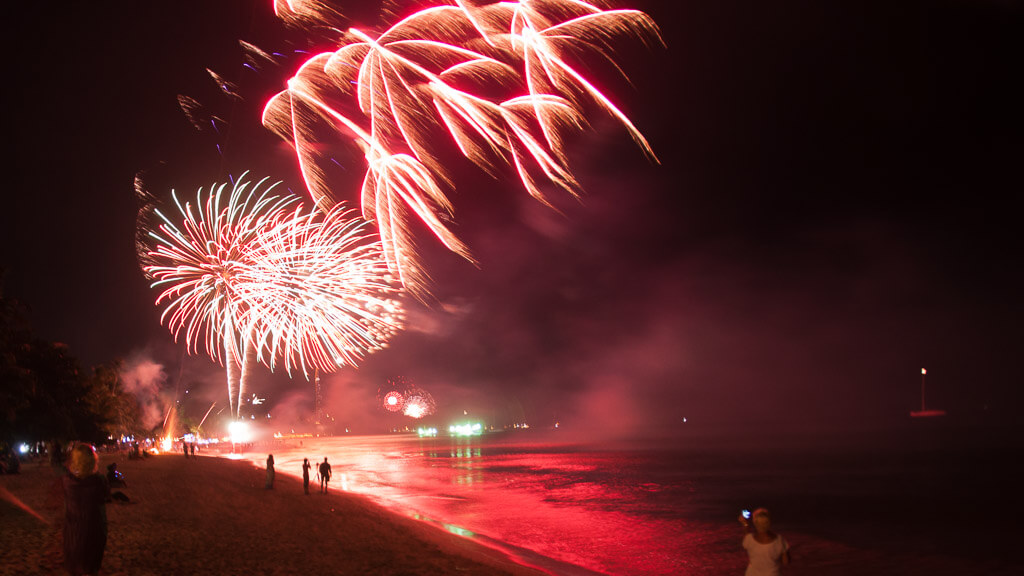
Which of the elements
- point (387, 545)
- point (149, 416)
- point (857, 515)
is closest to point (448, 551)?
point (387, 545)

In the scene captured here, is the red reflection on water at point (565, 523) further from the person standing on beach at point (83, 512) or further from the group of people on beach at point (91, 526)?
the person standing on beach at point (83, 512)

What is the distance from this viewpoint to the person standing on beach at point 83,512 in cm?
704

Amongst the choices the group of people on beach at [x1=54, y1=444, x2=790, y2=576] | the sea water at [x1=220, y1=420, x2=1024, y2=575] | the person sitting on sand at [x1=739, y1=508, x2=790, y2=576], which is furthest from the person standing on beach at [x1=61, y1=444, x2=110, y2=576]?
the sea water at [x1=220, y1=420, x2=1024, y2=575]

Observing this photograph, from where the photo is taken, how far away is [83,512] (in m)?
7.16

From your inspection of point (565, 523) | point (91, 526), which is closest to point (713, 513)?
point (565, 523)

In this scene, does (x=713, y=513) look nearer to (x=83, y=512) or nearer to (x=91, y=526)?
(x=91, y=526)

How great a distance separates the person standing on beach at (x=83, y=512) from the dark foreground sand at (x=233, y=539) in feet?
1.05

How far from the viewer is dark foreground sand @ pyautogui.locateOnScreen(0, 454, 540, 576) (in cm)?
958

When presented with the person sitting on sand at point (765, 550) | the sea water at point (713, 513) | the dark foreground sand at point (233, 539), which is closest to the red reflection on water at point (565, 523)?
the sea water at point (713, 513)

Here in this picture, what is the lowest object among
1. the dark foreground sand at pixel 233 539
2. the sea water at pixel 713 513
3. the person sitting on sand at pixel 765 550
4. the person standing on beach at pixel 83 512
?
the sea water at pixel 713 513

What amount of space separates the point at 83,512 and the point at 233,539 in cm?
620

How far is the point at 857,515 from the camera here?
3080 cm

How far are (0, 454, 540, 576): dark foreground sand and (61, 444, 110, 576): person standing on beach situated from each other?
1.05 feet

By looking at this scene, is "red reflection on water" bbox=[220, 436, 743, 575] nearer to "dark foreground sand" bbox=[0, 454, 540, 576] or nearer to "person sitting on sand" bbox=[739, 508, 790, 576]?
"dark foreground sand" bbox=[0, 454, 540, 576]
